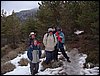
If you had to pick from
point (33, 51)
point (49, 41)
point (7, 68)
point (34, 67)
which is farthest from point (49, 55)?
point (7, 68)

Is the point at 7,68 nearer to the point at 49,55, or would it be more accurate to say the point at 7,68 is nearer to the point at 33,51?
the point at 49,55

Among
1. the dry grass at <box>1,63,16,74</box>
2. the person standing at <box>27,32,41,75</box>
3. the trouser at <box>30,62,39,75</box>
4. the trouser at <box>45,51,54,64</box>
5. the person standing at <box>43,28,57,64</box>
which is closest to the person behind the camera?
the person standing at <box>27,32,41,75</box>

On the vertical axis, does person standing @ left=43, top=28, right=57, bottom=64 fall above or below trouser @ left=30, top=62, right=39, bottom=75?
above

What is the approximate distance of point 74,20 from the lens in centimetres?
2244

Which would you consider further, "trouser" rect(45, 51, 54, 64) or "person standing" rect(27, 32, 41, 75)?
"trouser" rect(45, 51, 54, 64)

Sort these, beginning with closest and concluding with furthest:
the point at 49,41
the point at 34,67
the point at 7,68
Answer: the point at 34,67
the point at 49,41
the point at 7,68

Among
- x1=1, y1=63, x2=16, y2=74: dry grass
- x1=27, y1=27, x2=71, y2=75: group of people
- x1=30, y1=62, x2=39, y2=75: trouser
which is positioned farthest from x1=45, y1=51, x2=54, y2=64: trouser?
x1=1, y1=63, x2=16, y2=74: dry grass

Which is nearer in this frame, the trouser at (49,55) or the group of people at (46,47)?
the group of people at (46,47)

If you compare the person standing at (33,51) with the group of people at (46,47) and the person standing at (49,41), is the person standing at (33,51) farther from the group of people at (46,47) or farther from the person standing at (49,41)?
the person standing at (49,41)

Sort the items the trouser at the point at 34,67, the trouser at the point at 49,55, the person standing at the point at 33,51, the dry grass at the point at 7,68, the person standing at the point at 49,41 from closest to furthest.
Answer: the person standing at the point at 33,51 → the trouser at the point at 34,67 → the person standing at the point at 49,41 → the trouser at the point at 49,55 → the dry grass at the point at 7,68

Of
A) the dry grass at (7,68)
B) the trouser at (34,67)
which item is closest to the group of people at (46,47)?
the trouser at (34,67)

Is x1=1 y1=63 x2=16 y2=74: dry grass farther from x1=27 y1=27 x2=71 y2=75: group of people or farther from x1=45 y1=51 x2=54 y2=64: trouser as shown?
x1=45 y1=51 x2=54 y2=64: trouser

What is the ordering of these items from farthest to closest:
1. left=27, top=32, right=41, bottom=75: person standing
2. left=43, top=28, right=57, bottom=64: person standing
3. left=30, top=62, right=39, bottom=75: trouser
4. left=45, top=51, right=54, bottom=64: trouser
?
left=45, top=51, right=54, bottom=64: trouser, left=43, top=28, right=57, bottom=64: person standing, left=30, top=62, right=39, bottom=75: trouser, left=27, top=32, right=41, bottom=75: person standing

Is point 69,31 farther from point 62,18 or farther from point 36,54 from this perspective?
point 36,54
